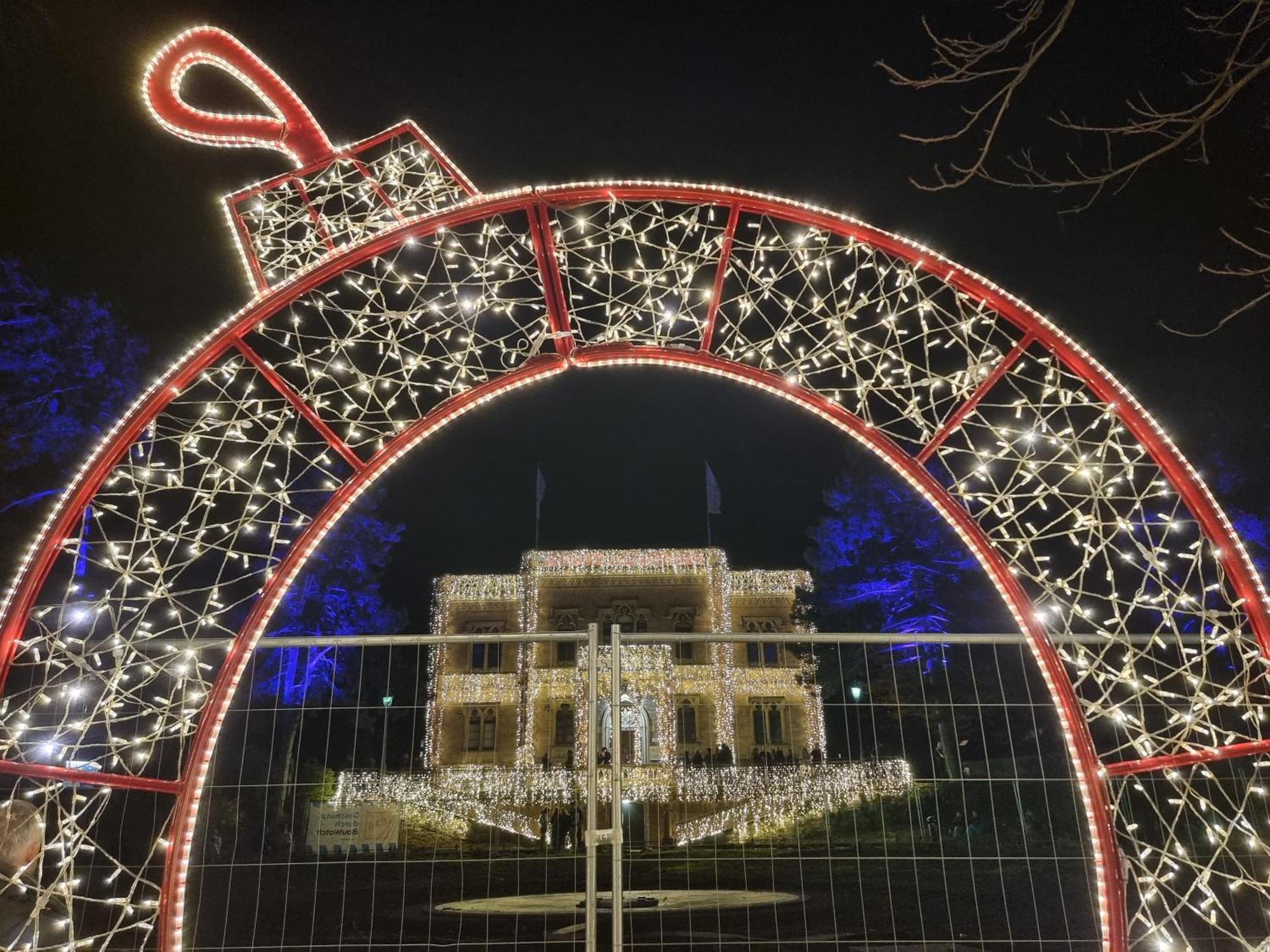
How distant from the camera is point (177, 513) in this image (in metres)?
14.0

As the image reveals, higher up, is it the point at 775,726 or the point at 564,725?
the point at 564,725

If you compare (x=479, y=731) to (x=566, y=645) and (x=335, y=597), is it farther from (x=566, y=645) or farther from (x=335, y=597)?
(x=335, y=597)

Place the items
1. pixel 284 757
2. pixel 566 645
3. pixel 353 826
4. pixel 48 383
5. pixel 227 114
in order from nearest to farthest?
1. pixel 227 114
2. pixel 353 826
3. pixel 48 383
4. pixel 284 757
5. pixel 566 645

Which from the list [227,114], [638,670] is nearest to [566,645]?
[638,670]

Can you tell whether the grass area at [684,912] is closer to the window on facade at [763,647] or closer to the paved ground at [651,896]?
the paved ground at [651,896]

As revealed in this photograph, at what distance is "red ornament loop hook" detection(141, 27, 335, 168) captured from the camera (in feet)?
12.8

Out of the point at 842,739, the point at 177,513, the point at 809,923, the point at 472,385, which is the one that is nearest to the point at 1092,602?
the point at 842,739

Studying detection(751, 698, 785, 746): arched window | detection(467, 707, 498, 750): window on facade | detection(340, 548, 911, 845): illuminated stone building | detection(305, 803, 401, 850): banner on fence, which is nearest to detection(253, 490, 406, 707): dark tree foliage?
detection(340, 548, 911, 845): illuminated stone building

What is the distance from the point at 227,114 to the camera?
13.9 feet

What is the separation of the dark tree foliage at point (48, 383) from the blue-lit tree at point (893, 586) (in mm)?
13335

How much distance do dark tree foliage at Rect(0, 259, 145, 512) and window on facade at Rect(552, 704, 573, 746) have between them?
525 inches

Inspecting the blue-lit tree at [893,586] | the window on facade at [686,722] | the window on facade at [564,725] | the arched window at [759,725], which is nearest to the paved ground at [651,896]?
the blue-lit tree at [893,586]

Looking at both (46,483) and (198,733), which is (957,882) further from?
(46,483)

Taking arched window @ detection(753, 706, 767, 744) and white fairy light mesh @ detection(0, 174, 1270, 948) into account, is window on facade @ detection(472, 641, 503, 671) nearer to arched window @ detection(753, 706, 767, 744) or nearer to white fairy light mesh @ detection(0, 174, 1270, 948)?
arched window @ detection(753, 706, 767, 744)
